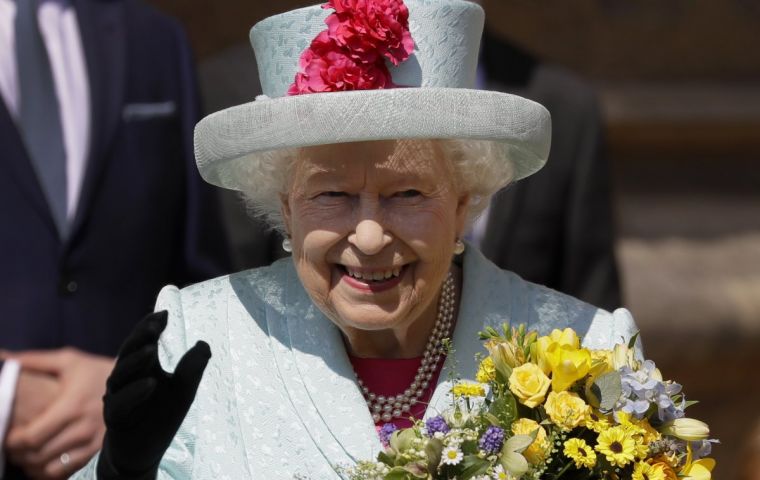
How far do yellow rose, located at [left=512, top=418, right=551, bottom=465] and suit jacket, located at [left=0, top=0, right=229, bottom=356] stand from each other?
6.12 feet

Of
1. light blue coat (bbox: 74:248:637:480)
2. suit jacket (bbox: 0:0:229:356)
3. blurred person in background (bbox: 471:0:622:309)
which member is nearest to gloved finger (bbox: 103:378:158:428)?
light blue coat (bbox: 74:248:637:480)

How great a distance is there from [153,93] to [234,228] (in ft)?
1.43

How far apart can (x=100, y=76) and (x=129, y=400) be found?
5.59 feet

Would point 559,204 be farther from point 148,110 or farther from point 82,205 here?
point 82,205

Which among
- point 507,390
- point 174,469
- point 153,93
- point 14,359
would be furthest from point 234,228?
point 507,390

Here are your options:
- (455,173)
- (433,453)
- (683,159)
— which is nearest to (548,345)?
(433,453)

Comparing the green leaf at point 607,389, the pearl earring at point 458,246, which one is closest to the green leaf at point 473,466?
the green leaf at point 607,389

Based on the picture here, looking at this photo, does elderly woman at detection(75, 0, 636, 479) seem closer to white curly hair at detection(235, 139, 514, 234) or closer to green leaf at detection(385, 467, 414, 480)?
white curly hair at detection(235, 139, 514, 234)

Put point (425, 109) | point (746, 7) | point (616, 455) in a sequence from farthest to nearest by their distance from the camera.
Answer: point (746, 7)
point (425, 109)
point (616, 455)

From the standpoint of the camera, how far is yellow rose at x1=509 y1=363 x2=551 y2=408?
2.81 metres

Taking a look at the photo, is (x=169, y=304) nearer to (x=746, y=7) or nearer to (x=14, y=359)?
(x=14, y=359)

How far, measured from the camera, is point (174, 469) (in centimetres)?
320

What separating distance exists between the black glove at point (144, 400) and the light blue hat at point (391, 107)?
0.39 m

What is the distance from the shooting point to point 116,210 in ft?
14.7
